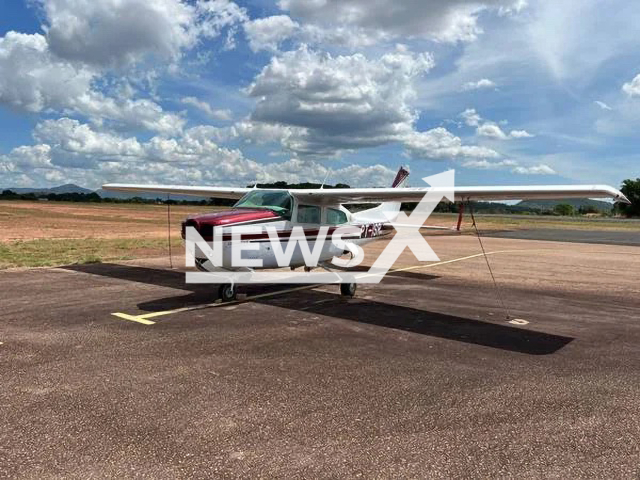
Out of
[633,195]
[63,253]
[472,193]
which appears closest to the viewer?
[472,193]

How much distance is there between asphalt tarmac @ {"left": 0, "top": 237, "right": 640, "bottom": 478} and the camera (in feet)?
11.9

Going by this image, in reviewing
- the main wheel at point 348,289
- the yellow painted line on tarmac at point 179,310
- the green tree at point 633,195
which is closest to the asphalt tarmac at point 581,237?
the main wheel at point 348,289

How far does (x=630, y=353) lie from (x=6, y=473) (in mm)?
7323

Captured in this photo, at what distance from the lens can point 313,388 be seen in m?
5.08

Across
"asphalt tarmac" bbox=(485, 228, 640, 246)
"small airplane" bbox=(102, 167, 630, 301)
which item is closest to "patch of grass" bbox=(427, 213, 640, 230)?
"asphalt tarmac" bbox=(485, 228, 640, 246)

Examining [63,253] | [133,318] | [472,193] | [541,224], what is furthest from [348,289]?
[541,224]

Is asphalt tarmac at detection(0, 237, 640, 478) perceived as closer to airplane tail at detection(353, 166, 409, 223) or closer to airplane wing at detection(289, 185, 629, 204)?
airplane wing at detection(289, 185, 629, 204)

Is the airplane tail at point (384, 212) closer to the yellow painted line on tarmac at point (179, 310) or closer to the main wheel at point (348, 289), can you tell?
the main wheel at point (348, 289)

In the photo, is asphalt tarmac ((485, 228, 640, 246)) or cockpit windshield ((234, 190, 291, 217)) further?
asphalt tarmac ((485, 228, 640, 246))

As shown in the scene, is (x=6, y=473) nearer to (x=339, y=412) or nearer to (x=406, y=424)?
(x=339, y=412)

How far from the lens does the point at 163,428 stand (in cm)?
407

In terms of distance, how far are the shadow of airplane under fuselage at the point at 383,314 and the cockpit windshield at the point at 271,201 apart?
1936 millimetres

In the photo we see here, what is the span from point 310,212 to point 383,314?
349cm

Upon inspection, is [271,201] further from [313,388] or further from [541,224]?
[541,224]
